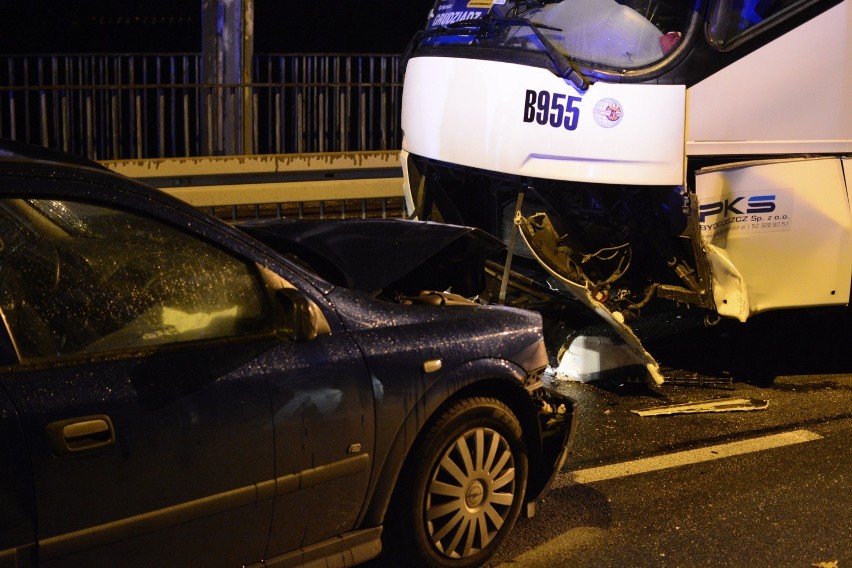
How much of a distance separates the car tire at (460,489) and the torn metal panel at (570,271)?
240 centimetres

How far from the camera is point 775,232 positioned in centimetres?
651

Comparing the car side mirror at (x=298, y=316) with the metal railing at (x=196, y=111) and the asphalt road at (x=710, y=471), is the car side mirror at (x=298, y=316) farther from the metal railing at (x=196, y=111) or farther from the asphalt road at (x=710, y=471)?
the metal railing at (x=196, y=111)

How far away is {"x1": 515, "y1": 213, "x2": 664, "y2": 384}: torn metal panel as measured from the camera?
655 centimetres

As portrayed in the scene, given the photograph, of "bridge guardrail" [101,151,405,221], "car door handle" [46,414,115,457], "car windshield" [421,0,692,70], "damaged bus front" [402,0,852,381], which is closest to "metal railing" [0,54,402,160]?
"bridge guardrail" [101,151,405,221]

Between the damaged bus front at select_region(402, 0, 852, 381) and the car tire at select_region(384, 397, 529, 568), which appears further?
the damaged bus front at select_region(402, 0, 852, 381)

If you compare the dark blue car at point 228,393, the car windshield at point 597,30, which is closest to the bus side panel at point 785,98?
the car windshield at point 597,30

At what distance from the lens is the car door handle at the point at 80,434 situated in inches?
117

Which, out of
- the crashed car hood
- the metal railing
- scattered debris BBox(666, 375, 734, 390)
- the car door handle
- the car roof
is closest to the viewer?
the car door handle

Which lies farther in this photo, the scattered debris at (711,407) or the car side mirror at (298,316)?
the scattered debris at (711,407)

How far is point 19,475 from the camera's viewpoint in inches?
114

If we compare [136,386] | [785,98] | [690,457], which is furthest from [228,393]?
[785,98]

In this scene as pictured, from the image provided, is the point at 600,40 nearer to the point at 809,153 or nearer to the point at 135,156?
the point at 809,153

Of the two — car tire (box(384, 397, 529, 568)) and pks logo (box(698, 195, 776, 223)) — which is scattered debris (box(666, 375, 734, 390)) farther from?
car tire (box(384, 397, 529, 568))

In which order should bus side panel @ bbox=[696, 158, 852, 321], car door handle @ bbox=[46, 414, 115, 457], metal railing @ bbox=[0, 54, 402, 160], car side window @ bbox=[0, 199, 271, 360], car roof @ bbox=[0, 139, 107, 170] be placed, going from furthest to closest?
metal railing @ bbox=[0, 54, 402, 160]
bus side panel @ bbox=[696, 158, 852, 321]
car roof @ bbox=[0, 139, 107, 170]
car side window @ bbox=[0, 199, 271, 360]
car door handle @ bbox=[46, 414, 115, 457]
